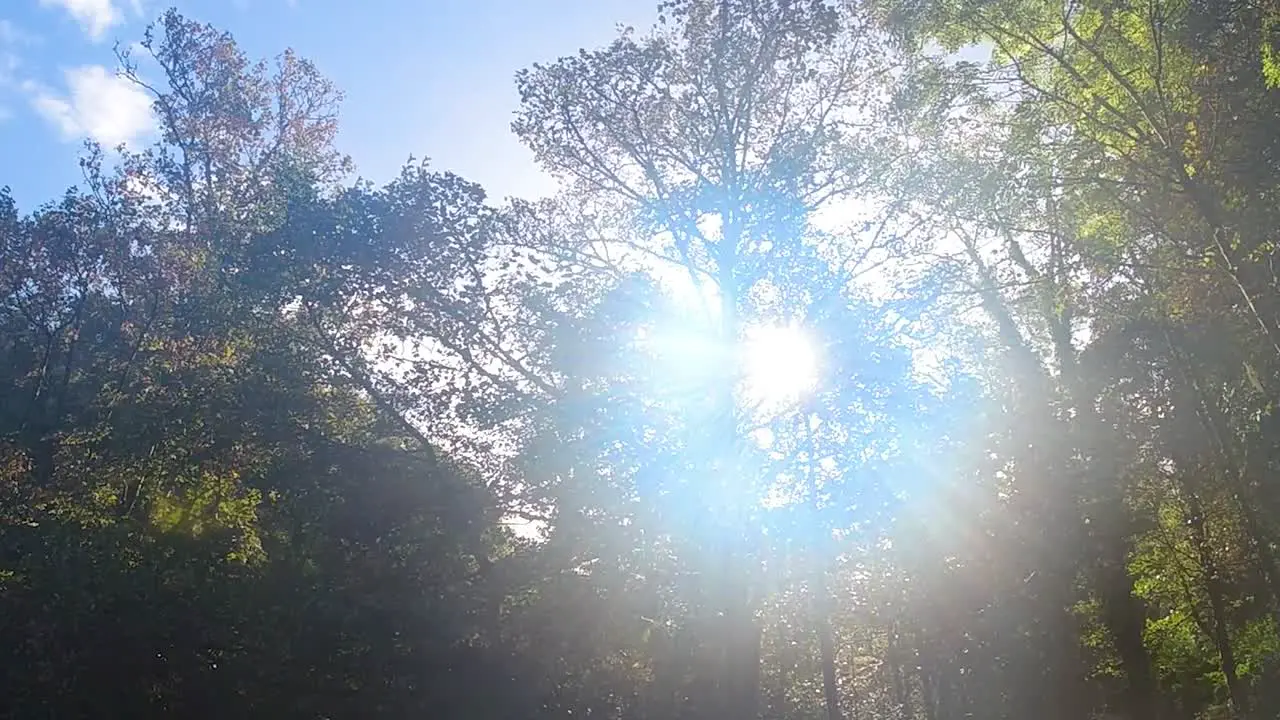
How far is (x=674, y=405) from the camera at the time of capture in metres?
14.9

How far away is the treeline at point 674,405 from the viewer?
9297 millimetres

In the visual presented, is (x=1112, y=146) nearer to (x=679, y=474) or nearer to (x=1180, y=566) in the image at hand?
(x=679, y=474)

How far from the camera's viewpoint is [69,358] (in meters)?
21.1

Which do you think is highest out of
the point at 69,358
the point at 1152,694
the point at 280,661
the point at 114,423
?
the point at 69,358

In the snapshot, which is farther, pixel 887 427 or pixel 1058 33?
pixel 887 427

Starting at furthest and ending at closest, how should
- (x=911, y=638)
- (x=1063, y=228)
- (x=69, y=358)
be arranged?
(x=911, y=638) < (x=69, y=358) < (x=1063, y=228)

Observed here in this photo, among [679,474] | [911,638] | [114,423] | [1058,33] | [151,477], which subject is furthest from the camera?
[911,638]

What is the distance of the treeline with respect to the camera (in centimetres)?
930

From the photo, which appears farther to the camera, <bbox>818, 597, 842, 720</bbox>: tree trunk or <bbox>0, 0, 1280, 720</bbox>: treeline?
<bbox>818, 597, 842, 720</bbox>: tree trunk

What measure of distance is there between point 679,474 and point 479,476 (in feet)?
9.37

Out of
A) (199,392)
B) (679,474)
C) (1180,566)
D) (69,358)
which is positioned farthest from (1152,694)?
(69,358)

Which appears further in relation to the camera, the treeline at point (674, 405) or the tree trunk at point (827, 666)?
the tree trunk at point (827, 666)

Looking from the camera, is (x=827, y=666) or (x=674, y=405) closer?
(x=674, y=405)

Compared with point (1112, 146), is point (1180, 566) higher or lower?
higher
